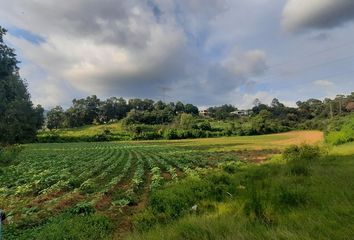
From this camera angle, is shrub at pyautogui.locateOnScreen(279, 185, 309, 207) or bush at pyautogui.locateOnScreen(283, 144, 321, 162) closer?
shrub at pyautogui.locateOnScreen(279, 185, 309, 207)

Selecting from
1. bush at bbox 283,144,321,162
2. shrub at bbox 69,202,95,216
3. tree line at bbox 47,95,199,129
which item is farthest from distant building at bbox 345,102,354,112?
shrub at bbox 69,202,95,216

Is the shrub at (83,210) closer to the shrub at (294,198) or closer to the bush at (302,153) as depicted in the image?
the shrub at (294,198)

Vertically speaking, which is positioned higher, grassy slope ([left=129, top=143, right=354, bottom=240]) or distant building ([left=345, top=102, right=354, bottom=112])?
distant building ([left=345, top=102, right=354, bottom=112])

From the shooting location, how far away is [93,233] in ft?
25.6

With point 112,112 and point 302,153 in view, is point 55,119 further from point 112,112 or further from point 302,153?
point 302,153

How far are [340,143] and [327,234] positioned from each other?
40.4 metres

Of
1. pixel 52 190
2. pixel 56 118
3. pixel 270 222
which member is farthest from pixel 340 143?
pixel 56 118

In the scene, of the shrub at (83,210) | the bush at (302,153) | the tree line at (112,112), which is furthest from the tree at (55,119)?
the shrub at (83,210)

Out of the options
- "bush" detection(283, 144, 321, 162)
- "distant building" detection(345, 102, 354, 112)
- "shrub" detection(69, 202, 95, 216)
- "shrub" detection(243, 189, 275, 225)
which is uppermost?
"distant building" detection(345, 102, 354, 112)

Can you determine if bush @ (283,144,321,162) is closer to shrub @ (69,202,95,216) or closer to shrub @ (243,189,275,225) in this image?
shrub @ (69,202,95,216)

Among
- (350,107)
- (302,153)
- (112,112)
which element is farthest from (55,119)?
(302,153)

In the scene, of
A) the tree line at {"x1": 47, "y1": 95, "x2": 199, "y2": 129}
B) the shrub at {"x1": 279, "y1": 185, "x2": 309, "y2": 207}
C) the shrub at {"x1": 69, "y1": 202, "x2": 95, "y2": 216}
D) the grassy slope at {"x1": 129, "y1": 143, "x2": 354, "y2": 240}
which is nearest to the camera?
the grassy slope at {"x1": 129, "y1": 143, "x2": 354, "y2": 240}

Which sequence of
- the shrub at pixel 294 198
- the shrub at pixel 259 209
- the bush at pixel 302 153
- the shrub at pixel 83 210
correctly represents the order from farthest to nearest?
the bush at pixel 302 153 < the shrub at pixel 83 210 < the shrub at pixel 294 198 < the shrub at pixel 259 209

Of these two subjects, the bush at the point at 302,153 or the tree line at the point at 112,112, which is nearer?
the bush at the point at 302,153
